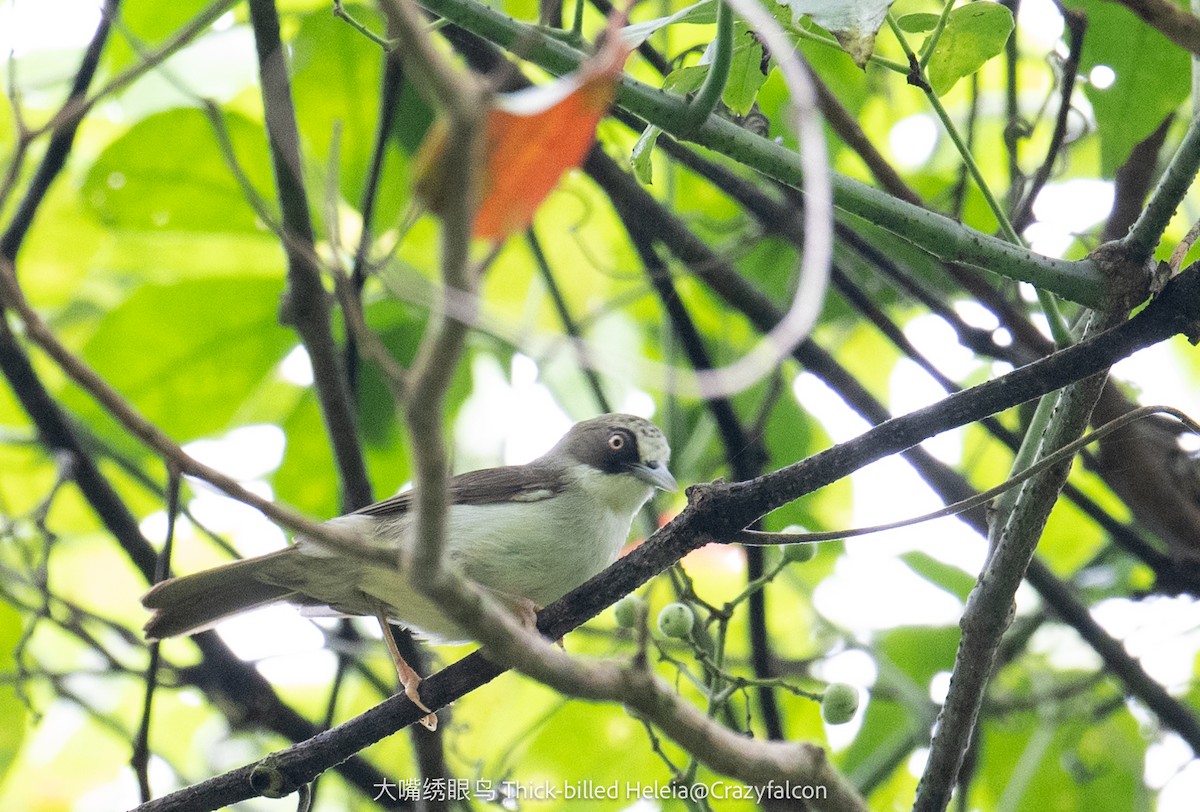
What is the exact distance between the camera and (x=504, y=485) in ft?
14.8

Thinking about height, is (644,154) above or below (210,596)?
below

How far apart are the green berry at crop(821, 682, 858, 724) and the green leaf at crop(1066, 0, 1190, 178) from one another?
1818 millimetres

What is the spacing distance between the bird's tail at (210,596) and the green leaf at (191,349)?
756 millimetres

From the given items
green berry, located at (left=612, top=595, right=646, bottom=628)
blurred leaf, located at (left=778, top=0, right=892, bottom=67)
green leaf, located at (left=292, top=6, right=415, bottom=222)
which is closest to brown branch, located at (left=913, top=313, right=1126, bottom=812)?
blurred leaf, located at (left=778, top=0, right=892, bottom=67)

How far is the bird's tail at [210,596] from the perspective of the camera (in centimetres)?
388

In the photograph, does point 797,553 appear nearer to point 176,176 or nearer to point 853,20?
point 853,20

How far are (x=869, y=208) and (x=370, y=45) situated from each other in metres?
2.94

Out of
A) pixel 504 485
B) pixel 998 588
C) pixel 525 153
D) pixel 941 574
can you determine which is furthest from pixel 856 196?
pixel 941 574

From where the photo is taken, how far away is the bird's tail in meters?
3.88

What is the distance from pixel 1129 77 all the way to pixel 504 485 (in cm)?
253

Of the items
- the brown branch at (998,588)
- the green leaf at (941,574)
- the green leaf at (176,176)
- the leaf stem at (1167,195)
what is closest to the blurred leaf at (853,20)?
the leaf stem at (1167,195)

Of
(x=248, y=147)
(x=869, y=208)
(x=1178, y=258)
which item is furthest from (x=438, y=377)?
(x=248, y=147)

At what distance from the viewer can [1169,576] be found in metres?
4.06

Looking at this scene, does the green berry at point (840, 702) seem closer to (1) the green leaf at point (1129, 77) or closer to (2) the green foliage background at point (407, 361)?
(2) the green foliage background at point (407, 361)
